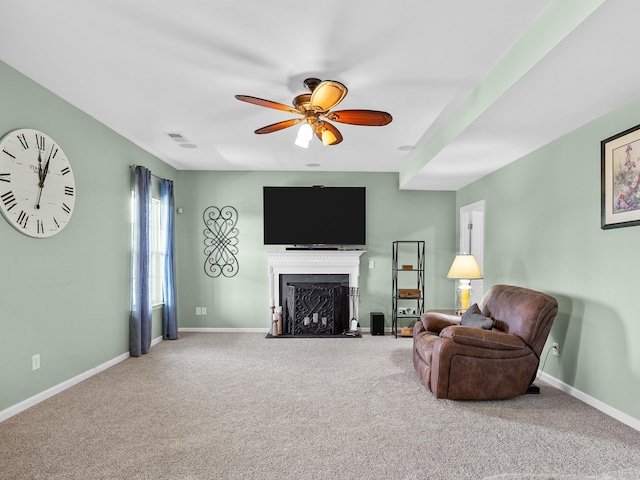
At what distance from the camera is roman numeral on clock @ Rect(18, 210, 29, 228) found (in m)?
2.99

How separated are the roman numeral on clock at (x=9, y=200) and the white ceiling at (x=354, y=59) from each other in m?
0.94

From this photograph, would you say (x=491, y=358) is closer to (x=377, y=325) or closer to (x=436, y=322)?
(x=436, y=322)

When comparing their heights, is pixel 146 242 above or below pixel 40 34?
below

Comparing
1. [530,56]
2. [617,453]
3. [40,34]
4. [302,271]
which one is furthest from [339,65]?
[302,271]

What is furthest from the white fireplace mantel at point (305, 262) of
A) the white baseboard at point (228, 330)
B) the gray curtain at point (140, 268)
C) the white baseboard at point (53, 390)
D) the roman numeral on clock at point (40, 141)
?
the roman numeral on clock at point (40, 141)

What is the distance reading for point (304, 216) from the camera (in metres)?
6.23

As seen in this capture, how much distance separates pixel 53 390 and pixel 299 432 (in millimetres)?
2196

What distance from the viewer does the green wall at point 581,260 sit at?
2.86 m

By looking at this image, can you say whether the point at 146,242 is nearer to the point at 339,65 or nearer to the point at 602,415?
the point at 339,65

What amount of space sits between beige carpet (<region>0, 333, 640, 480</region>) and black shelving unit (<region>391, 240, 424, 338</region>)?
2.33m

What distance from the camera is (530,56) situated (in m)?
2.30

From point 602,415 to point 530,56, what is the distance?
8.51 feet

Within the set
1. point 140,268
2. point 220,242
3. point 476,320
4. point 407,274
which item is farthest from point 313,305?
point 476,320

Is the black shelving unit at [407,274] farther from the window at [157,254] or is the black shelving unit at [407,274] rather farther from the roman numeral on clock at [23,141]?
the roman numeral on clock at [23,141]
